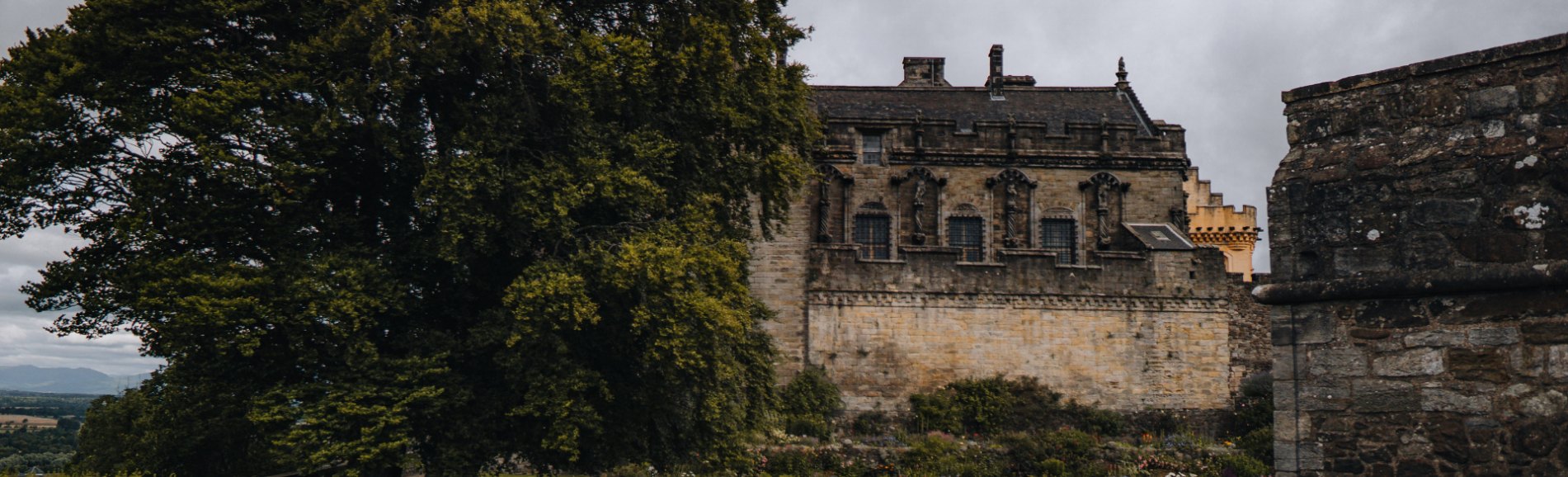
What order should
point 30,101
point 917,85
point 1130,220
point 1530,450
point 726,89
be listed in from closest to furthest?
point 1530,450 → point 30,101 → point 726,89 → point 1130,220 → point 917,85

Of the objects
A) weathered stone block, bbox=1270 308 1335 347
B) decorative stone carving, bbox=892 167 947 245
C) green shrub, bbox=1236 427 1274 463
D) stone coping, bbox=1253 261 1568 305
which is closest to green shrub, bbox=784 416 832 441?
green shrub, bbox=1236 427 1274 463

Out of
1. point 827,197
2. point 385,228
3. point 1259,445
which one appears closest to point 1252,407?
point 1259,445

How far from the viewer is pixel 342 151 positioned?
1479cm

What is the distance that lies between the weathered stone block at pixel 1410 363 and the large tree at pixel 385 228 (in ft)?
26.8

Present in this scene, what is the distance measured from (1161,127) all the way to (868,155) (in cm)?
846

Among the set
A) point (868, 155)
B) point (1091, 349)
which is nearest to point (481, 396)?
point (1091, 349)

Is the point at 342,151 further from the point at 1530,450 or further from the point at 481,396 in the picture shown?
the point at 1530,450

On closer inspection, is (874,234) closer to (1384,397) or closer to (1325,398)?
(1325,398)

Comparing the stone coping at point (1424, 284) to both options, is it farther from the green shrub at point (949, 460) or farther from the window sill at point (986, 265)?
the window sill at point (986, 265)

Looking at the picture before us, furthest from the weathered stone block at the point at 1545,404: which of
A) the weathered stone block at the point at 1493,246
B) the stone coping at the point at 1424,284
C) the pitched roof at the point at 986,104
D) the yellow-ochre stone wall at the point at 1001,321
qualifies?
the pitched roof at the point at 986,104

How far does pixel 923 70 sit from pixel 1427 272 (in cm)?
3324

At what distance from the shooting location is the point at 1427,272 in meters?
6.70

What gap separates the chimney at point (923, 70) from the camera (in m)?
39.2

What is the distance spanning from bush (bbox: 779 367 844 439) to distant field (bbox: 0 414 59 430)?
28.3m
